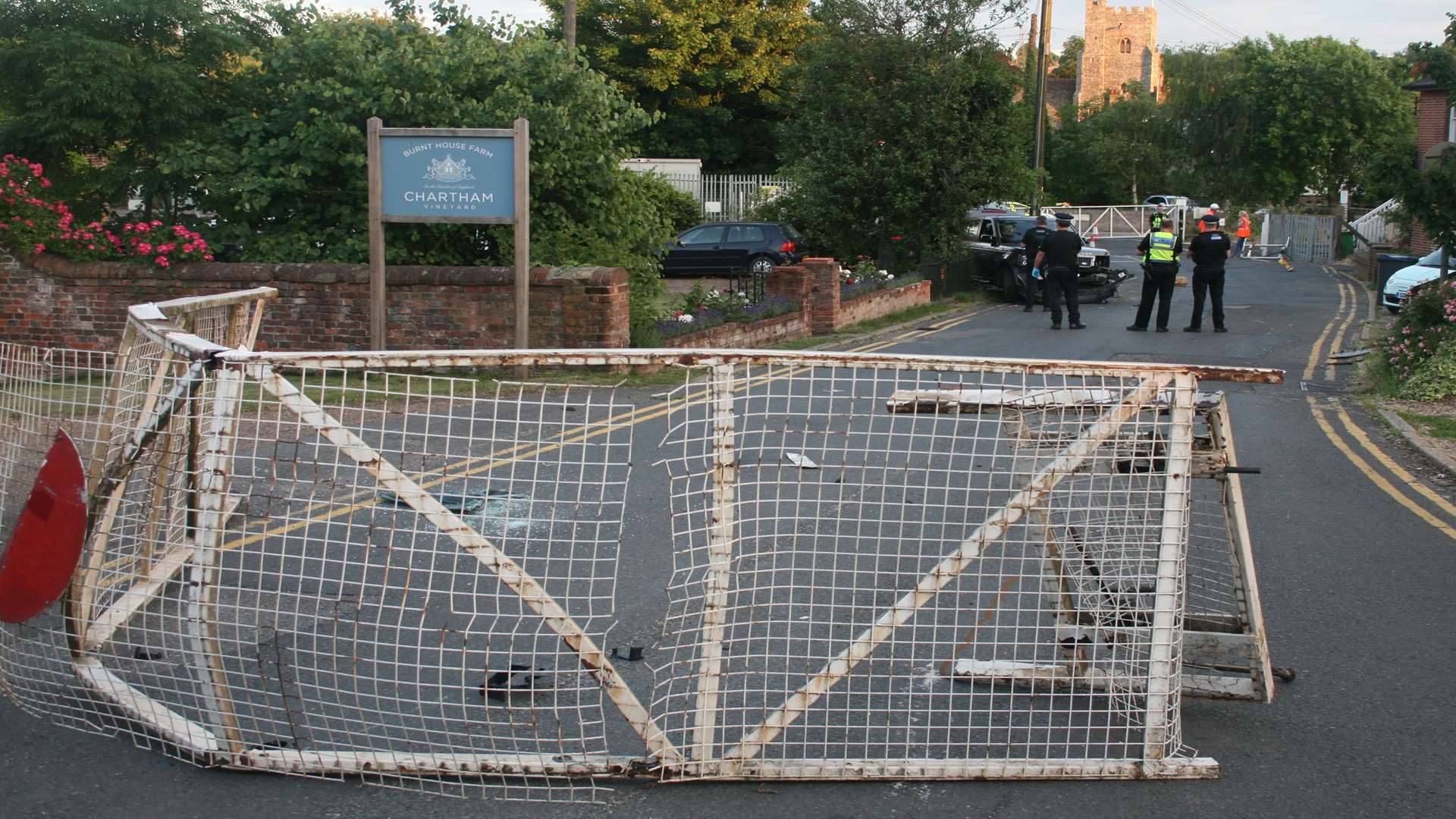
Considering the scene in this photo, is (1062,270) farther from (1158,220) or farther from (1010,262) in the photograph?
(1010,262)

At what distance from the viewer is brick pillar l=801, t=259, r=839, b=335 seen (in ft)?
62.9

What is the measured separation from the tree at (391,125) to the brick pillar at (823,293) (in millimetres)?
4303

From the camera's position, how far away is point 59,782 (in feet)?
13.6

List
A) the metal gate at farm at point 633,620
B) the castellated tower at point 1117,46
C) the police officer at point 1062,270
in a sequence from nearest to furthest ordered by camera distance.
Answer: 1. the metal gate at farm at point 633,620
2. the police officer at point 1062,270
3. the castellated tower at point 1117,46

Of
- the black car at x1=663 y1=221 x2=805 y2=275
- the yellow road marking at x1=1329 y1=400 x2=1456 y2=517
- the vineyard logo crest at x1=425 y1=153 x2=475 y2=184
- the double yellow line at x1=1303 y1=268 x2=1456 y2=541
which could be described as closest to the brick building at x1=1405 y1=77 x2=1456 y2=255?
the black car at x1=663 y1=221 x2=805 y2=275

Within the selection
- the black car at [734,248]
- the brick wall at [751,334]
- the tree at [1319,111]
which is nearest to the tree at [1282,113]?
the tree at [1319,111]

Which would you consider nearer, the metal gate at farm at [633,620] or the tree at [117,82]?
the metal gate at farm at [633,620]

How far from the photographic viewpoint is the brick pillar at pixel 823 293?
62.9ft

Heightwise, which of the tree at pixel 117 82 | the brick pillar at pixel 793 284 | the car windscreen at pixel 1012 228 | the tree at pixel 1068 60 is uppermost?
the tree at pixel 1068 60

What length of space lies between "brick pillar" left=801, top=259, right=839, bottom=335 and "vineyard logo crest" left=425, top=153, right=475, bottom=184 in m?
6.90

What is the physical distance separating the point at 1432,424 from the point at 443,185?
378 inches

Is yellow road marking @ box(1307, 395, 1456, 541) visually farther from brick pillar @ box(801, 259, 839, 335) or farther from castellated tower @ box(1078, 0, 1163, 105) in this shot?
castellated tower @ box(1078, 0, 1163, 105)

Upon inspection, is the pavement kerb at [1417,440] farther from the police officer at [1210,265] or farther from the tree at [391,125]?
the tree at [391,125]

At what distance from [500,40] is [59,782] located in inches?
510
